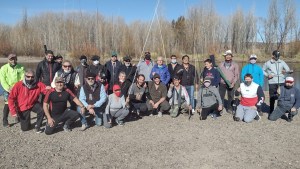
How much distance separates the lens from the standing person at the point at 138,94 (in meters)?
7.42

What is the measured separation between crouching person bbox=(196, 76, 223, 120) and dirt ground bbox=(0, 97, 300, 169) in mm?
407

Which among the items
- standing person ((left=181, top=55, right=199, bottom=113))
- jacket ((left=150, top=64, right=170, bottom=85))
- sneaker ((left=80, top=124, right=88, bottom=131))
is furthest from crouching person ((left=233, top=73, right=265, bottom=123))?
sneaker ((left=80, top=124, right=88, bottom=131))

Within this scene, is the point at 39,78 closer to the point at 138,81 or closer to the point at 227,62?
the point at 138,81

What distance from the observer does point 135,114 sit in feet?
25.5

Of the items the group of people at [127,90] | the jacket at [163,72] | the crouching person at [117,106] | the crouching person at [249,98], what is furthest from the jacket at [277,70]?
the crouching person at [117,106]

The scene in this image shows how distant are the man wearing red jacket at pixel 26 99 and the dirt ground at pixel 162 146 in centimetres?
32

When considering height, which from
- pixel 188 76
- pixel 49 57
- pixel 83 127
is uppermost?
pixel 49 57

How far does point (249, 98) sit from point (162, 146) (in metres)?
3.13

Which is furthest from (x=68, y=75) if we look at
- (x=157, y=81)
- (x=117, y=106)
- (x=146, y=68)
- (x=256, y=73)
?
(x=256, y=73)

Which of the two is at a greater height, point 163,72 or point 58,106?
point 163,72

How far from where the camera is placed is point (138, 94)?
748 centimetres

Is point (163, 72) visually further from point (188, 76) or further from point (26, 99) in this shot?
point (26, 99)

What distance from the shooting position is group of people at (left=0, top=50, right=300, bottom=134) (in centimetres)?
629

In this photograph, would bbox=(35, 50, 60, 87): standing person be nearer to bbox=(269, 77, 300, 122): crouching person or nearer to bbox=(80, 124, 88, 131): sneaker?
bbox=(80, 124, 88, 131): sneaker
